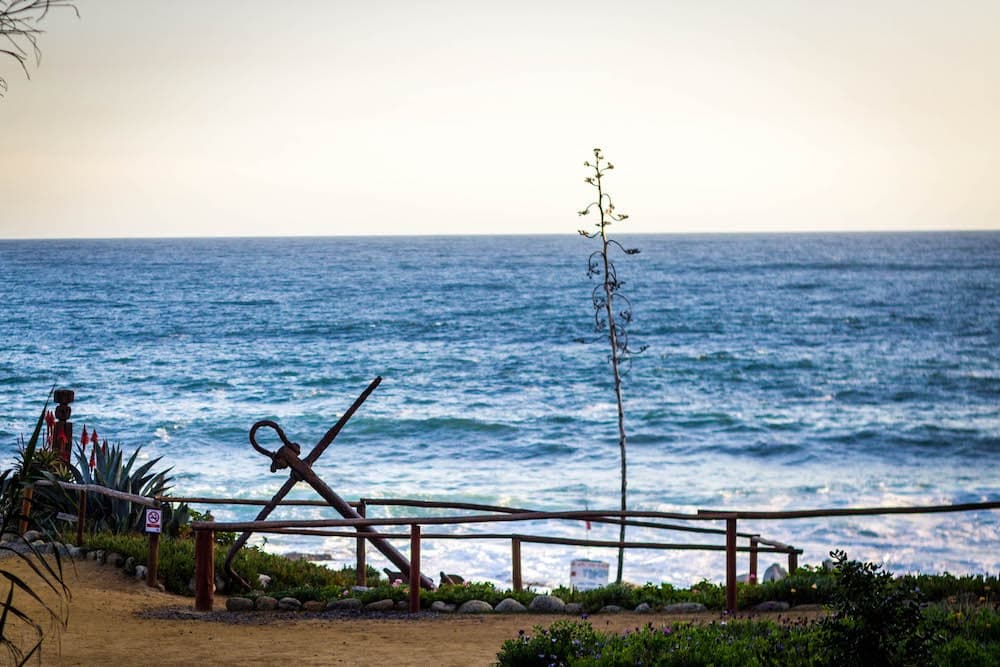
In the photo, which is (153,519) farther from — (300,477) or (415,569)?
(415,569)

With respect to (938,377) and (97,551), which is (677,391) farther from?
(97,551)

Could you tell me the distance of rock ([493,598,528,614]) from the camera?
989cm

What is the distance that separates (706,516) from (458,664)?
2955mm

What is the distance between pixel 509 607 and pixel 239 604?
104 inches

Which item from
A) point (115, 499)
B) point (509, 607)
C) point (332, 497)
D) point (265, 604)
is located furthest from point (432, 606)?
point (115, 499)

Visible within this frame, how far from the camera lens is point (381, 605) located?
395 inches

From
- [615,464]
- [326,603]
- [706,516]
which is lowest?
[615,464]

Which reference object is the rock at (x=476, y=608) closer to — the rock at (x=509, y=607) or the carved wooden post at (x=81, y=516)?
the rock at (x=509, y=607)

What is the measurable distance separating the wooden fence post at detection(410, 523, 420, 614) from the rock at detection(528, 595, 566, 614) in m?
1.11

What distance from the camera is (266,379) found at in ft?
135

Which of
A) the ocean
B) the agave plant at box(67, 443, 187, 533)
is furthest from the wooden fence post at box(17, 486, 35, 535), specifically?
the ocean

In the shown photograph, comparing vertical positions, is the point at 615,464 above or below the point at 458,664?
below

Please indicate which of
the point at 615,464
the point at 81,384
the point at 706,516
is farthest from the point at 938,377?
the point at 706,516

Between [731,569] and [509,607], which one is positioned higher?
[731,569]
